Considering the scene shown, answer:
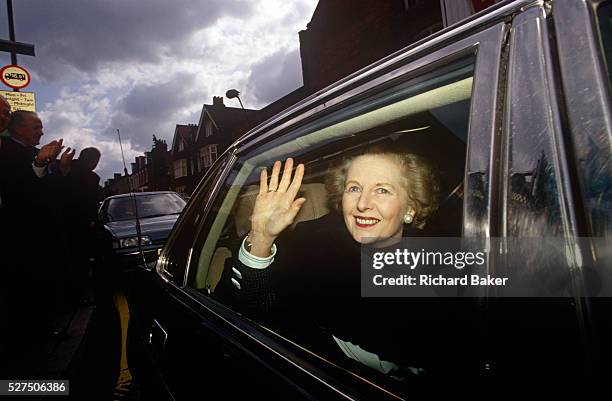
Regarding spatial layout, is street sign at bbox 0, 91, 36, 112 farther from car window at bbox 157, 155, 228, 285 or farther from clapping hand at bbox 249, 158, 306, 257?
clapping hand at bbox 249, 158, 306, 257

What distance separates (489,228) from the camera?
63cm

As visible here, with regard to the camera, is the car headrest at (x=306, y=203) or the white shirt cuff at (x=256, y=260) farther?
the car headrest at (x=306, y=203)

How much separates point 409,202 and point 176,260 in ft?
4.43

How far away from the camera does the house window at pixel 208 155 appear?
33.0 meters

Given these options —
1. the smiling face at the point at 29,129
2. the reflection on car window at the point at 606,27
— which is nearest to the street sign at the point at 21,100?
the smiling face at the point at 29,129

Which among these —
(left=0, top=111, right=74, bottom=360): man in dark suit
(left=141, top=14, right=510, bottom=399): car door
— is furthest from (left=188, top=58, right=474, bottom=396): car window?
(left=0, top=111, right=74, bottom=360): man in dark suit

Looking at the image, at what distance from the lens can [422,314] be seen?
2.48 ft

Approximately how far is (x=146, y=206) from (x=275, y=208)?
6517mm

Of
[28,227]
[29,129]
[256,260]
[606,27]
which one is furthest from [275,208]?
[29,129]

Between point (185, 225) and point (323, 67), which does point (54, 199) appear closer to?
point (185, 225)

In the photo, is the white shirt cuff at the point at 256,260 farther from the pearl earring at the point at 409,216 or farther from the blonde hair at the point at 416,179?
the pearl earring at the point at 409,216


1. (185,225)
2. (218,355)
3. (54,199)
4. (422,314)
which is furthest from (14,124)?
(422,314)

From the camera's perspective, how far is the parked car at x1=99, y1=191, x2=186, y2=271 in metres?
5.50

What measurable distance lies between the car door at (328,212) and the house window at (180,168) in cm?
4006
